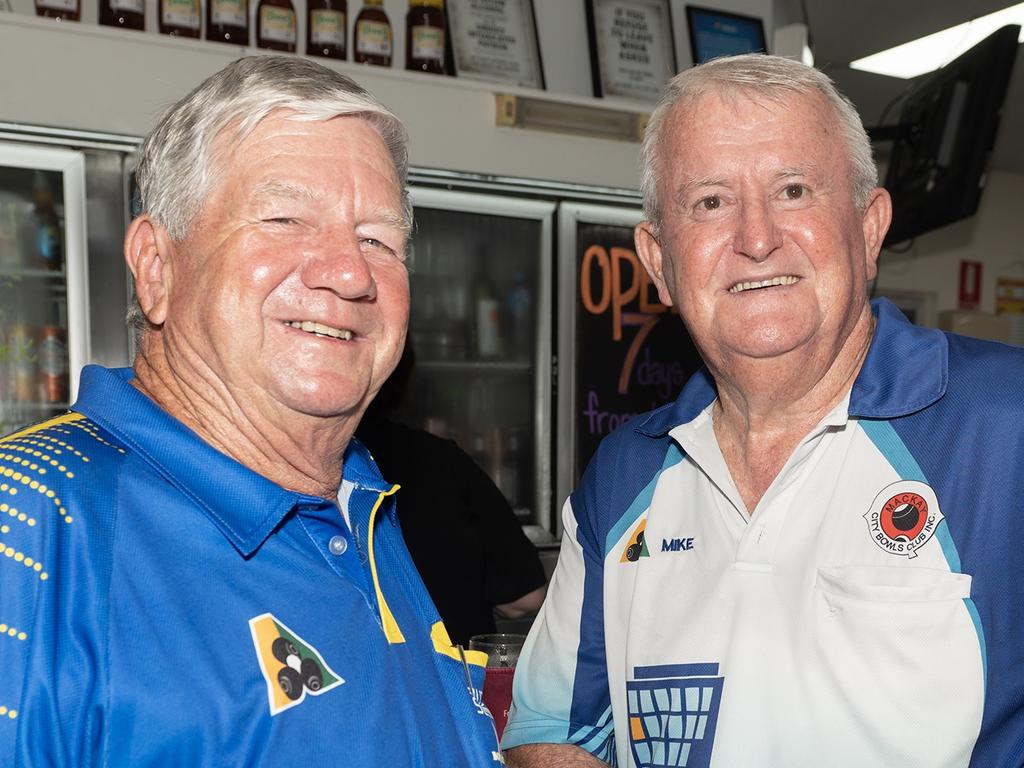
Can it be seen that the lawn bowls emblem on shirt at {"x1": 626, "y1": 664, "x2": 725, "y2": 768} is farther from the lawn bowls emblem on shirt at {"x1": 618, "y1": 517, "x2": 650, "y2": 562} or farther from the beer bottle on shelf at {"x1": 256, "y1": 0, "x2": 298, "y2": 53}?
the beer bottle on shelf at {"x1": 256, "y1": 0, "x2": 298, "y2": 53}

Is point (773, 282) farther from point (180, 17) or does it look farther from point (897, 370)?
point (180, 17)

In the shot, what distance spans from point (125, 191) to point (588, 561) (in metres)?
2.03

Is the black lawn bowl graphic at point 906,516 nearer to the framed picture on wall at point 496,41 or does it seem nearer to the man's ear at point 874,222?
the man's ear at point 874,222

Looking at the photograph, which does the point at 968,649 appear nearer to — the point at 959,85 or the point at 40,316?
the point at 40,316

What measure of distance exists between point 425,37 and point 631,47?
85 cm

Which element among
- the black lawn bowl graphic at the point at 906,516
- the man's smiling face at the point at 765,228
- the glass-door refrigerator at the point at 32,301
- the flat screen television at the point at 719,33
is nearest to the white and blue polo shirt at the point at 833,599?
the black lawn bowl graphic at the point at 906,516

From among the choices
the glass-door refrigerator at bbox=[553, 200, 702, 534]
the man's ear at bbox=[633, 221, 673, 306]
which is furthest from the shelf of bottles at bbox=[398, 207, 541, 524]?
the man's ear at bbox=[633, 221, 673, 306]

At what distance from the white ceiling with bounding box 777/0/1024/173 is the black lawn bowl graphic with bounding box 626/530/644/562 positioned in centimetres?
336

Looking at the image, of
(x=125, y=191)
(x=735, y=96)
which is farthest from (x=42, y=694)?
(x=125, y=191)

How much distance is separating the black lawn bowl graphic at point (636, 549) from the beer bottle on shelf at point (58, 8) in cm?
239

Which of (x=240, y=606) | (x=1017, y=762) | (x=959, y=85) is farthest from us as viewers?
(x=959, y=85)

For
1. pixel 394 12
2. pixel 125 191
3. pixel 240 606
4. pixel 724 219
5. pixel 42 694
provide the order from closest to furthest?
1. pixel 42 694
2. pixel 240 606
3. pixel 724 219
4. pixel 125 191
5. pixel 394 12

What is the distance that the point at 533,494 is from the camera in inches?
147

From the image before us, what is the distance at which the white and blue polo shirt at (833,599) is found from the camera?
121 cm
